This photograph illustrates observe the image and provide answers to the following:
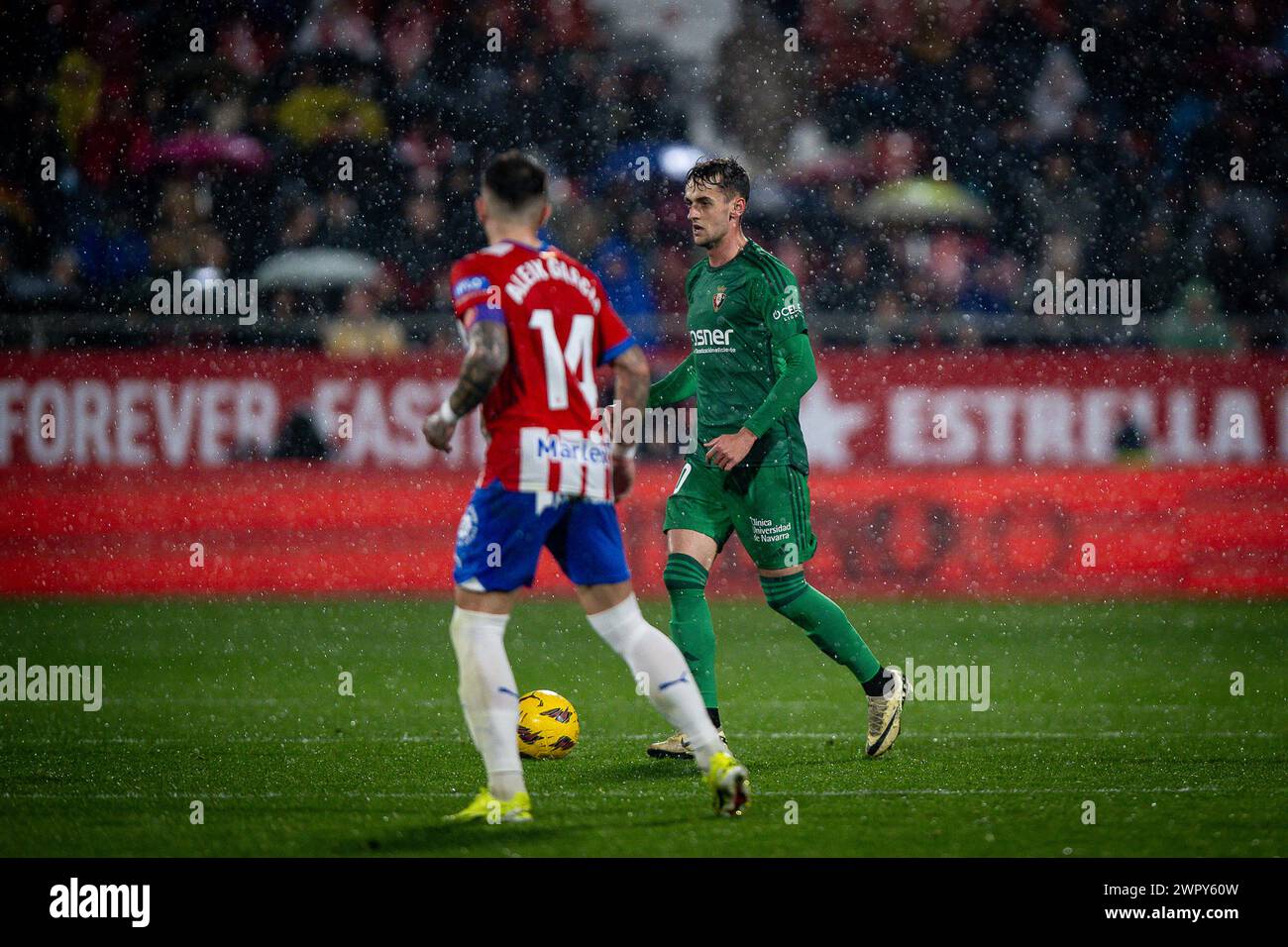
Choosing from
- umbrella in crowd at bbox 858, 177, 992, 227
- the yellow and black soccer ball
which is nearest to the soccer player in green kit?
the yellow and black soccer ball

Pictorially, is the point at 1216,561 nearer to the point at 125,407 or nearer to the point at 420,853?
the point at 125,407

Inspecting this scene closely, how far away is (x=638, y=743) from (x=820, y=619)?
1.08 m

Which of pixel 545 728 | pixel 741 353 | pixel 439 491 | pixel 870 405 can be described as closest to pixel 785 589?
pixel 741 353

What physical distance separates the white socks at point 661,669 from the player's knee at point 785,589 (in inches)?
61.4

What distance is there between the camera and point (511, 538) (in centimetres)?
520

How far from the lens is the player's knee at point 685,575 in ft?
22.6

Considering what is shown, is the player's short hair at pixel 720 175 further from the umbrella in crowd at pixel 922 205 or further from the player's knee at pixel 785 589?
the umbrella in crowd at pixel 922 205

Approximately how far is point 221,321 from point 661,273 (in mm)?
4255

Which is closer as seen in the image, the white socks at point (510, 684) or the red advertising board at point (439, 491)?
the white socks at point (510, 684)

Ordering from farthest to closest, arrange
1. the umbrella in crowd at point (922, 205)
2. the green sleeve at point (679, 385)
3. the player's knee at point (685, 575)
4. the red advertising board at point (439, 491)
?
the umbrella in crowd at point (922, 205), the red advertising board at point (439, 491), the green sleeve at point (679, 385), the player's knee at point (685, 575)

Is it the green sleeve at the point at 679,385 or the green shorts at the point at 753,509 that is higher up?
the green sleeve at the point at 679,385

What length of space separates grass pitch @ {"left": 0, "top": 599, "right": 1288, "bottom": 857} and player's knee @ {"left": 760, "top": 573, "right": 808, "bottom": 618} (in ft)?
2.13

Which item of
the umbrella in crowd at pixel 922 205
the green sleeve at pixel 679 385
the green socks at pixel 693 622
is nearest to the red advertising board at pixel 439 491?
the umbrella in crowd at pixel 922 205
